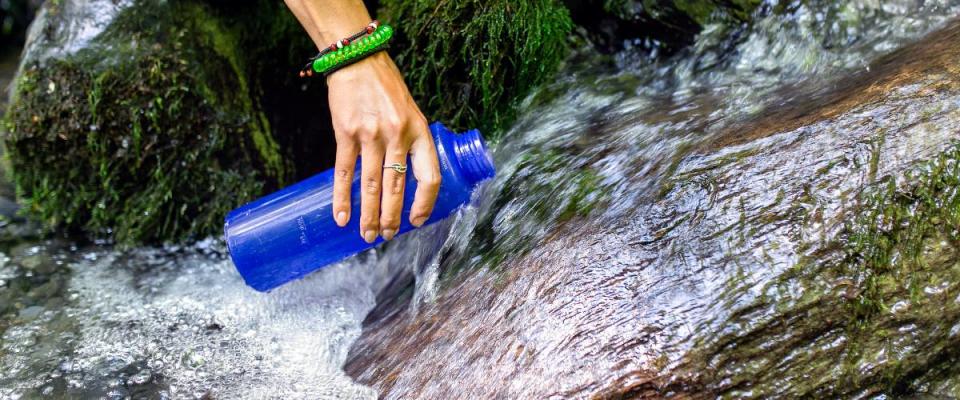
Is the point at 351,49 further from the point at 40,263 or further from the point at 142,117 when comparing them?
the point at 40,263

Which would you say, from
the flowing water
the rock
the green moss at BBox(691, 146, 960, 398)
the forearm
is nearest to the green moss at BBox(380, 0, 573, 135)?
the flowing water

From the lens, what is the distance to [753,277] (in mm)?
1721

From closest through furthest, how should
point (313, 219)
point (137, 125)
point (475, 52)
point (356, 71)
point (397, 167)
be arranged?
point (397, 167) → point (356, 71) → point (313, 219) → point (475, 52) → point (137, 125)

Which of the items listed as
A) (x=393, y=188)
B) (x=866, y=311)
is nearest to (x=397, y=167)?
(x=393, y=188)

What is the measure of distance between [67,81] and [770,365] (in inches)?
110

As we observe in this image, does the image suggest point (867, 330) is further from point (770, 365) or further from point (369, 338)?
point (369, 338)

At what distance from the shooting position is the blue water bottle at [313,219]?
2195mm

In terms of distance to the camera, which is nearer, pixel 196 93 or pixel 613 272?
pixel 613 272

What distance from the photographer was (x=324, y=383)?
2.23 metres

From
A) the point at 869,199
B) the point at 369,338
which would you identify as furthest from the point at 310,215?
the point at 869,199

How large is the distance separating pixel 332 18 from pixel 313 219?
617 mm

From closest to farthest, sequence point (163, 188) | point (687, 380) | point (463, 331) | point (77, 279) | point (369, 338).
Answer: point (687, 380) → point (463, 331) → point (369, 338) → point (77, 279) → point (163, 188)

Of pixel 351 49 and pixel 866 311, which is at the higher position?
pixel 351 49

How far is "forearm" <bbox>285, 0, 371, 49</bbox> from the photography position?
2.21 m
